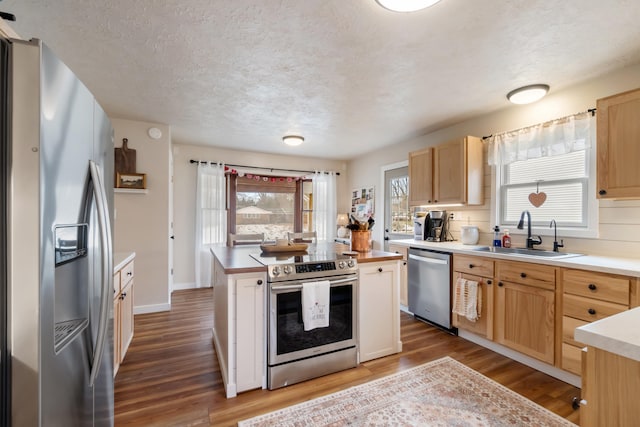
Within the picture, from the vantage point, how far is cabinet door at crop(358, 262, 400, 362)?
2402 mm

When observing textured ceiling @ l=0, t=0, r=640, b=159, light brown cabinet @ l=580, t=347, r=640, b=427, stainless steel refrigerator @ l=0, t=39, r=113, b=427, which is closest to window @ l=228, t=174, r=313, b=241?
textured ceiling @ l=0, t=0, r=640, b=159

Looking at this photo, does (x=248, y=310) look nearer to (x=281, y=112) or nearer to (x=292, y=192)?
(x=281, y=112)

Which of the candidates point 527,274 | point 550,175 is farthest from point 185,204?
point 550,175

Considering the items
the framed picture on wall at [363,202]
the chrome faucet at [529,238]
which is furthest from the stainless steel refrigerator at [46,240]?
the framed picture on wall at [363,202]

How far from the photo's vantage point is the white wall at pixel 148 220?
3.47 metres

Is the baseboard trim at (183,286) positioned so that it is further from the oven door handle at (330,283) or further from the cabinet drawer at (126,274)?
the oven door handle at (330,283)

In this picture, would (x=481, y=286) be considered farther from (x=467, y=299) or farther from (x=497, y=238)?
(x=497, y=238)

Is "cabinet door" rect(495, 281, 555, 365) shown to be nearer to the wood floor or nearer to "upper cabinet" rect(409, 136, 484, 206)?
the wood floor

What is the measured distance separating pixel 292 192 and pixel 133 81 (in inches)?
136

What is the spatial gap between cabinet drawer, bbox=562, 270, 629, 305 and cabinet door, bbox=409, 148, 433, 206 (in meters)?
1.70

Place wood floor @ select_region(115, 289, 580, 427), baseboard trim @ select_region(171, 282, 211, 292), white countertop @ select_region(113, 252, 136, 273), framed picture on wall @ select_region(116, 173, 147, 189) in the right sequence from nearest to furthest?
wood floor @ select_region(115, 289, 580, 427)
white countertop @ select_region(113, 252, 136, 273)
framed picture on wall @ select_region(116, 173, 147, 189)
baseboard trim @ select_region(171, 282, 211, 292)

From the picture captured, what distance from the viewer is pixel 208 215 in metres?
4.80

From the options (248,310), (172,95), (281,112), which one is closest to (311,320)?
(248,310)

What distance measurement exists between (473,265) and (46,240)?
9.96 feet
